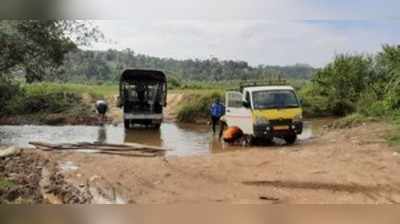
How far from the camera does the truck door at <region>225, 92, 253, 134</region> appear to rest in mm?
4883

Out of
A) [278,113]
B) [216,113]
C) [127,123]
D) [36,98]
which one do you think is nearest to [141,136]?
[127,123]

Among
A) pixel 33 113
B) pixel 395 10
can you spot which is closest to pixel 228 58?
pixel 395 10

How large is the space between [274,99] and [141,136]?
111 cm

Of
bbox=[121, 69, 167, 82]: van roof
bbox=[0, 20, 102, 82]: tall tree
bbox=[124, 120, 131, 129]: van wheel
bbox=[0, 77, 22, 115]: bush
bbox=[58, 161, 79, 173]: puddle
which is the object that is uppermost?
bbox=[0, 20, 102, 82]: tall tree

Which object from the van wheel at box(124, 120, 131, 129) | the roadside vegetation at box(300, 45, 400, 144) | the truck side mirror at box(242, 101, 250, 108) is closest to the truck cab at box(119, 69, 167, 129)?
the van wheel at box(124, 120, 131, 129)

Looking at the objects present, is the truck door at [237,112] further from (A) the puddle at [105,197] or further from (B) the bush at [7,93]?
(B) the bush at [7,93]

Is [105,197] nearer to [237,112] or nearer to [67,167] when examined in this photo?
[67,167]

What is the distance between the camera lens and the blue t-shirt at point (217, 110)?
4.83 m

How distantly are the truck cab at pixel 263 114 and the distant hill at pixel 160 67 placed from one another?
208 millimetres

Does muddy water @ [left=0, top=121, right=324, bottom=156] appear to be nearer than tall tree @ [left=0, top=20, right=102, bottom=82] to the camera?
No

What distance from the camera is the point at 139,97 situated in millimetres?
5191

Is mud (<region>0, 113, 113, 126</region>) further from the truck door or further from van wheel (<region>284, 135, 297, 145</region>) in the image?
van wheel (<region>284, 135, 297, 145</region>)

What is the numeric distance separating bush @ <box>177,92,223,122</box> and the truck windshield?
0.31 m

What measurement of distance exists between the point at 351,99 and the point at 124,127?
5.69ft
